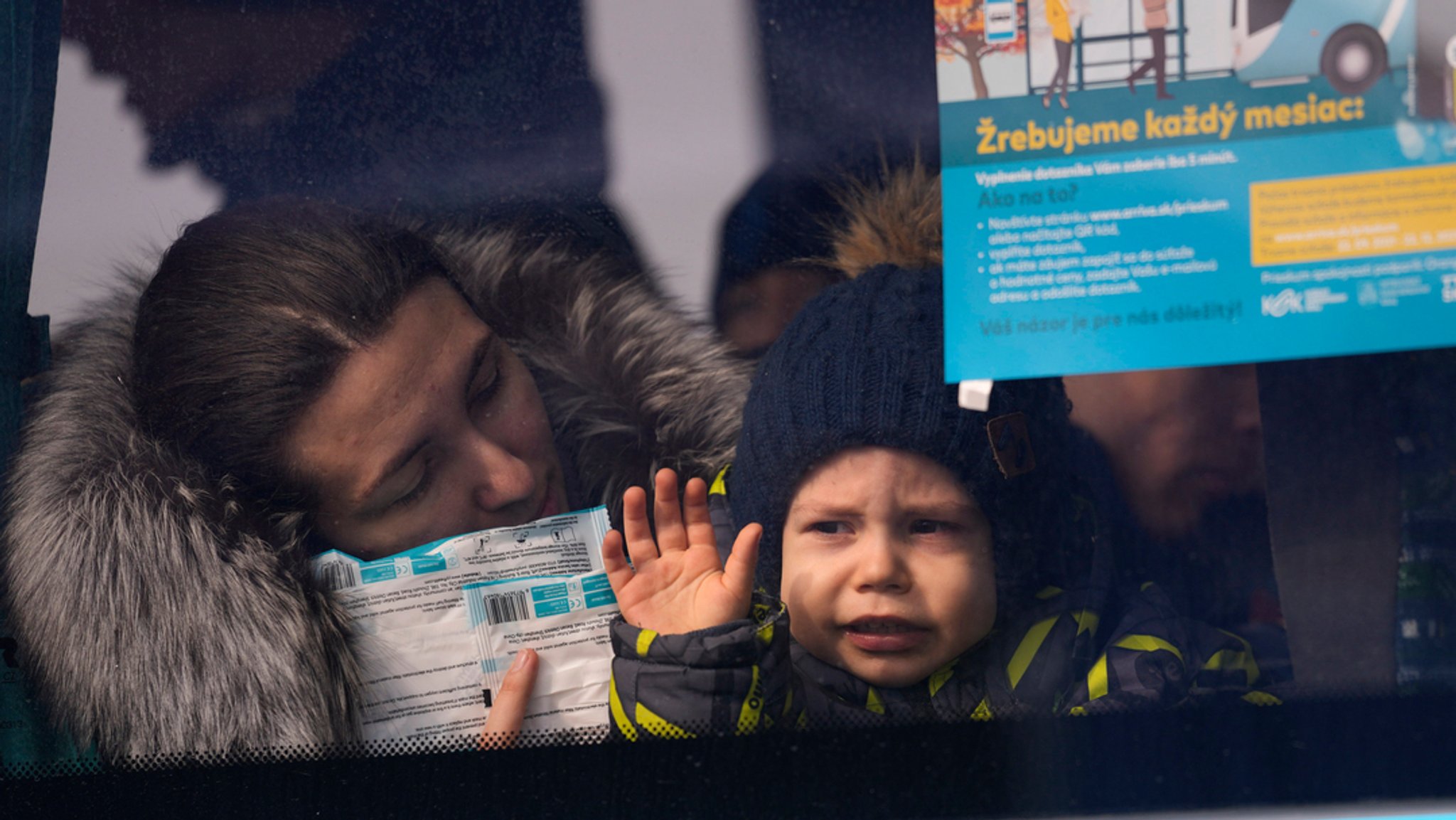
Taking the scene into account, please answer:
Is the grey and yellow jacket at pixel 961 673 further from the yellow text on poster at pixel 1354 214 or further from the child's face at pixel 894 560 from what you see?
the yellow text on poster at pixel 1354 214

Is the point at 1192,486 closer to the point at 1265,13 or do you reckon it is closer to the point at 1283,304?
the point at 1283,304

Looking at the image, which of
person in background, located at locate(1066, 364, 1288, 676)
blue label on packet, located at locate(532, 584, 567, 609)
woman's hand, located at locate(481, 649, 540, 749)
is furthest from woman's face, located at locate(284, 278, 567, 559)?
person in background, located at locate(1066, 364, 1288, 676)

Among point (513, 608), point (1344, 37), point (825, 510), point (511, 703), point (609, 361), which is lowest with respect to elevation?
point (511, 703)

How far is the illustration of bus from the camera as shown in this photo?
1.52 metres

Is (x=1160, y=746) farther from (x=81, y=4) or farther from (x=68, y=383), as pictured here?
Answer: (x=81, y=4)

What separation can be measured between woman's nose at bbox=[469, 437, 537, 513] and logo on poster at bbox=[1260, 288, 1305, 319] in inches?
41.7

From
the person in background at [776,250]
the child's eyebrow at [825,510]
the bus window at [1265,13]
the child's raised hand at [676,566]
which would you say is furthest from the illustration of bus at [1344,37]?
the child's raised hand at [676,566]

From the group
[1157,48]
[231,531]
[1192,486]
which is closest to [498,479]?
[231,531]

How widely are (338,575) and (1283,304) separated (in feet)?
4.61

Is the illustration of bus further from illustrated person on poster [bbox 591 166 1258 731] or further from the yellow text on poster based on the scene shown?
illustrated person on poster [bbox 591 166 1258 731]

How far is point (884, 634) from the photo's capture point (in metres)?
1.63

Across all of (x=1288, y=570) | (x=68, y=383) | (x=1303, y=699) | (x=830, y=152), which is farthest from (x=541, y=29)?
(x=1303, y=699)

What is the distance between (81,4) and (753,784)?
5.17 feet

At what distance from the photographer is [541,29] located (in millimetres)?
1722
